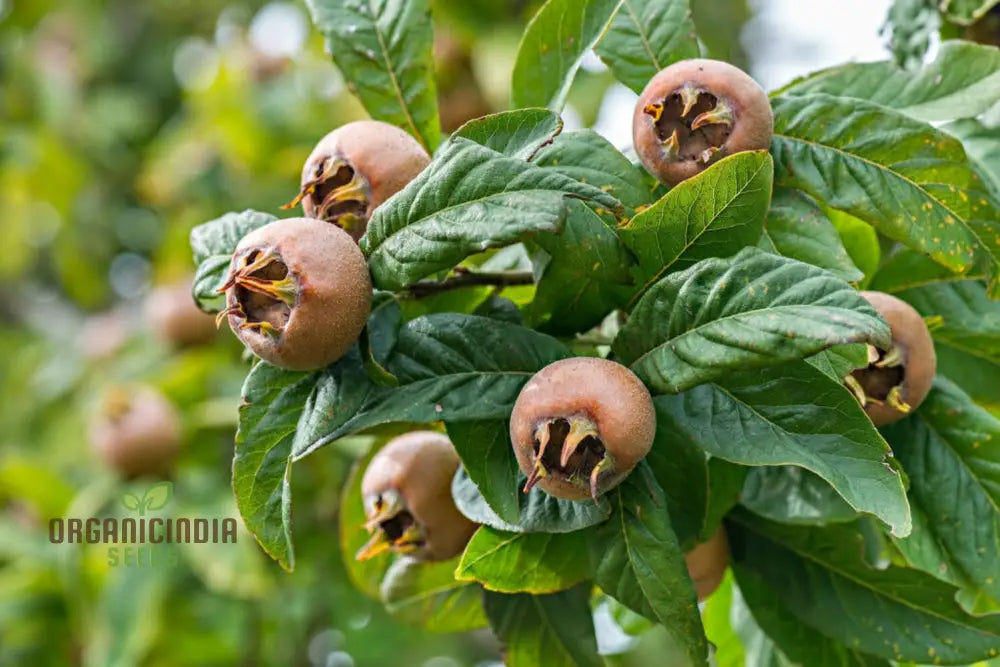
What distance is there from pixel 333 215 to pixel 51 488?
2.72 metres

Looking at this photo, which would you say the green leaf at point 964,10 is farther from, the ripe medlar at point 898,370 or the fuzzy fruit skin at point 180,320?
the fuzzy fruit skin at point 180,320

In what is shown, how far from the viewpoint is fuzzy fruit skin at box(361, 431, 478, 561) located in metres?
1.53

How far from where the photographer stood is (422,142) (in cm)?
163

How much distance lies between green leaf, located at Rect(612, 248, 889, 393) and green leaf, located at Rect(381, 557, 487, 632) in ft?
2.37

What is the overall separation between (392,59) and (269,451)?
647mm

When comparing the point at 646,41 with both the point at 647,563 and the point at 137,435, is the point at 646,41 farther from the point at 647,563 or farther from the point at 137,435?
the point at 137,435

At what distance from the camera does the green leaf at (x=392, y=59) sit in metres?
1.61

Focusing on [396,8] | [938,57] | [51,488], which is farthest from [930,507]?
[51,488]

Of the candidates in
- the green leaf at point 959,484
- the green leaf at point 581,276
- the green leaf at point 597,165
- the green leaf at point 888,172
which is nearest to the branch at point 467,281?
the green leaf at point 581,276

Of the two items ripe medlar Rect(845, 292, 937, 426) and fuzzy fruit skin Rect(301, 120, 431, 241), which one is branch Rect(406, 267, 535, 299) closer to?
fuzzy fruit skin Rect(301, 120, 431, 241)

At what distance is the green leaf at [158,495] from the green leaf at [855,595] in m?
2.08

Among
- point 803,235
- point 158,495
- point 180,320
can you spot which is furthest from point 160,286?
point 803,235

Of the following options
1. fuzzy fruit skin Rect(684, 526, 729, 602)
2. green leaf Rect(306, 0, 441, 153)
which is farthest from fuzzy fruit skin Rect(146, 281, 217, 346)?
fuzzy fruit skin Rect(684, 526, 729, 602)

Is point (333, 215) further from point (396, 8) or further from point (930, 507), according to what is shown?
point (930, 507)
